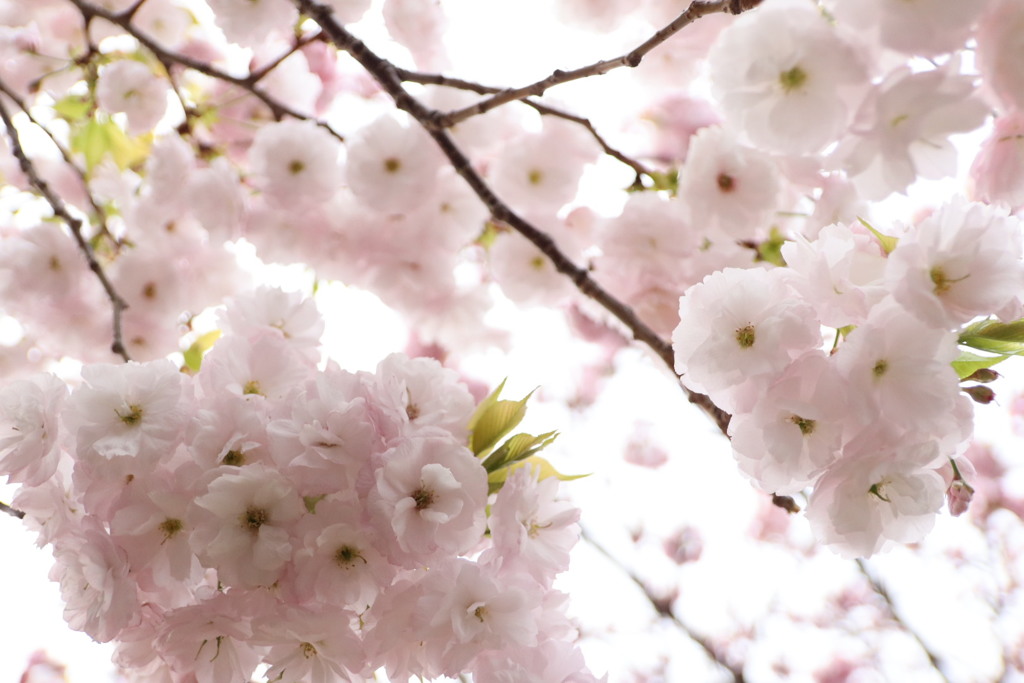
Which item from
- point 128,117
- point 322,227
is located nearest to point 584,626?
point 322,227

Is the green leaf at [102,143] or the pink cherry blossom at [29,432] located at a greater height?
the green leaf at [102,143]

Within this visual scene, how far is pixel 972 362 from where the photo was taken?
0.85 m

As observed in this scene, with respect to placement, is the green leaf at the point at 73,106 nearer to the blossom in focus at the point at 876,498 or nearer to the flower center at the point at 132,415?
the flower center at the point at 132,415

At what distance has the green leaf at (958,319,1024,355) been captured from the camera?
0.83m

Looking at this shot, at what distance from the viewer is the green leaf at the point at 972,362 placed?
33.0 inches

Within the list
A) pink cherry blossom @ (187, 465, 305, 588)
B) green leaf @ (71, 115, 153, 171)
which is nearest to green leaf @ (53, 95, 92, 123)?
green leaf @ (71, 115, 153, 171)

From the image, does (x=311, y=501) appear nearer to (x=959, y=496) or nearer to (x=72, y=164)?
(x=959, y=496)

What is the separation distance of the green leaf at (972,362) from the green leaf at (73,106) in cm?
179

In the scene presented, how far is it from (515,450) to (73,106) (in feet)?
4.76

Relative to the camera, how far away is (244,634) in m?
0.80

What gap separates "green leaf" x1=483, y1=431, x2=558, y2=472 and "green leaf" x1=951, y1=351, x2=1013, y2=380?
47 cm

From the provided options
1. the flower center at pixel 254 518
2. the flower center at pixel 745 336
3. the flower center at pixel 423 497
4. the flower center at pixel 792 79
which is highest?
the flower center at pixel 792 79

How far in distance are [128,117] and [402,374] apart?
1.08m

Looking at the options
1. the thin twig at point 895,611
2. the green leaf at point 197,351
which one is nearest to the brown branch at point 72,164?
the green leaf at point 197,351
